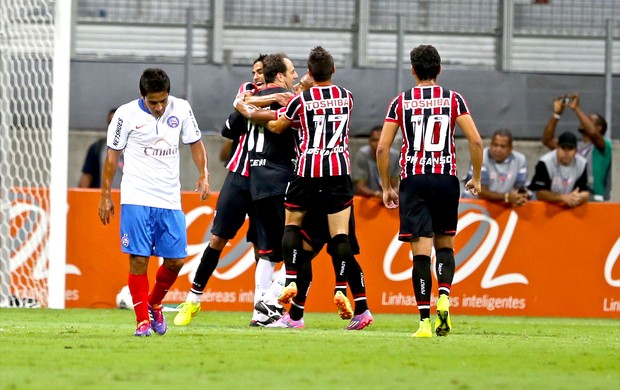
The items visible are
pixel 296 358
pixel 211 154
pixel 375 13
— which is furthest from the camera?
pixel 375 13

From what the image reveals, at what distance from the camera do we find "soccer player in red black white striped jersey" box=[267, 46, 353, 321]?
9.76 metres

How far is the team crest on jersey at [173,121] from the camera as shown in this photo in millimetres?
8836

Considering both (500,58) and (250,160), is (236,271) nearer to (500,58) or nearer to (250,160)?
(250,160)

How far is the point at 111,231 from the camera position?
1380 cm

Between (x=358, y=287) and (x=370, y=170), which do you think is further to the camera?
(x=370, y=170)

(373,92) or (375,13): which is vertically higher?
(375,13)

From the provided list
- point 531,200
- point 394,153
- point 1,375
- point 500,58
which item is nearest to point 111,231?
point 394,153

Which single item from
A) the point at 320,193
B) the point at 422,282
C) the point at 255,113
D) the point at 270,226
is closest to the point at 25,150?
the point at 270,226

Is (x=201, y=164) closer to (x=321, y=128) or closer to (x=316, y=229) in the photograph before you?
(x=321, y=128)

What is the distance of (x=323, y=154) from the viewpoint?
9.76m

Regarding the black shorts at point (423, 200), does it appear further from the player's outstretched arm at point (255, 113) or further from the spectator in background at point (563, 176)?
the spectator in background at point (563, 176)

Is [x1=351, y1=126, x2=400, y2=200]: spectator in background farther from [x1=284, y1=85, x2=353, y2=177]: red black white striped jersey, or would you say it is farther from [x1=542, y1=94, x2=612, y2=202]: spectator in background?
[x1=284, y1=85, x2=353, y2=177]: red black white striped jersey

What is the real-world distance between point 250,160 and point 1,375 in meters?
4.57

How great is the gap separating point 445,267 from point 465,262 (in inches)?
189
